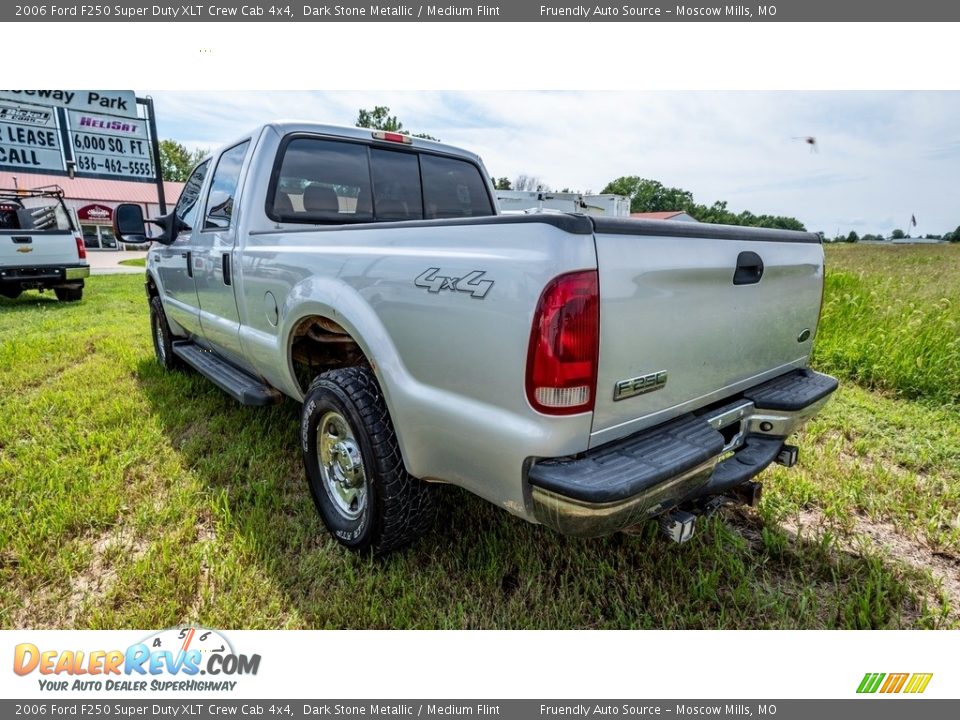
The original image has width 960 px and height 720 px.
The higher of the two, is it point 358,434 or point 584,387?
point 584,387

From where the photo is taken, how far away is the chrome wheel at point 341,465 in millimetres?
2340

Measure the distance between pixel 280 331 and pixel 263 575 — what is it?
3.72 feet

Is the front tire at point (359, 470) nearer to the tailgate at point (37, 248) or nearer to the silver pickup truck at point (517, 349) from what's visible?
the silver pickup truck at point (517, 349)

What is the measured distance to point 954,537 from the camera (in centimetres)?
252

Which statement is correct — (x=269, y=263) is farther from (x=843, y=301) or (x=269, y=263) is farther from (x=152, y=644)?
(x=843, y=301)

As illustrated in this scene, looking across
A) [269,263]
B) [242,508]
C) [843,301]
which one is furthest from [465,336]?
[843,301]

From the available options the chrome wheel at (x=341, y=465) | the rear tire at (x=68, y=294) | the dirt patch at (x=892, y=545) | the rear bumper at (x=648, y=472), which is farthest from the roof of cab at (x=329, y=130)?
the rear tire at (x=68, y=294)

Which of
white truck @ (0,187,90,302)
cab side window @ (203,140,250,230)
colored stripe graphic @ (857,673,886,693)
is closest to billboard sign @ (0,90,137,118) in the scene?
white truck @ (0,187,90,302)

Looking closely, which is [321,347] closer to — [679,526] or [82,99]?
[679,526]

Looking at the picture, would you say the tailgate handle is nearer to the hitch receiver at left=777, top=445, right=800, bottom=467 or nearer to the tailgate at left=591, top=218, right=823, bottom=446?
the tailgate at left=591, top=218, right=823, bottom=446

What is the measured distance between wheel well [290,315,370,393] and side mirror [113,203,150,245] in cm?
197

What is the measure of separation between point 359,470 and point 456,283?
1.06 metres

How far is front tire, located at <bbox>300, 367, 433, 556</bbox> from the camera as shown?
2.10 m

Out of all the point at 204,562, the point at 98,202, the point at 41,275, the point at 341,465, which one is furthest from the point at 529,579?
the point at 98,202
